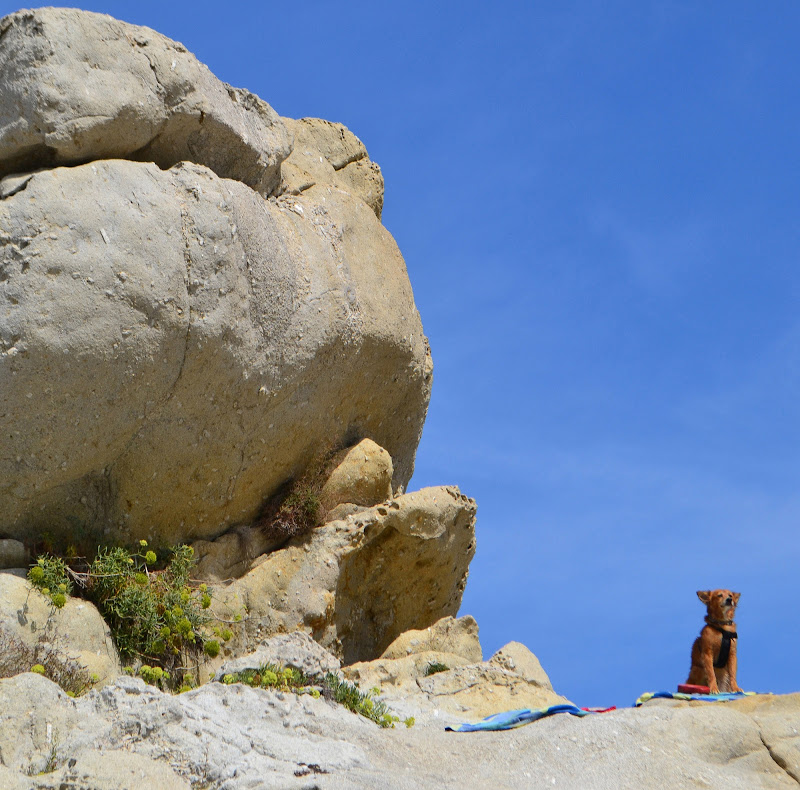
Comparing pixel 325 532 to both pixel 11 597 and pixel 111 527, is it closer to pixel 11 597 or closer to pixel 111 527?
pixel 111 527

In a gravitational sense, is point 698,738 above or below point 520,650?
below

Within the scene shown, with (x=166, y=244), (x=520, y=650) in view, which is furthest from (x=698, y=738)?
(x=166, y=244)

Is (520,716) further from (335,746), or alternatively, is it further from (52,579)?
(52,579)

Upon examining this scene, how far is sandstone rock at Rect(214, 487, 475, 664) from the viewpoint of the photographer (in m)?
10.1

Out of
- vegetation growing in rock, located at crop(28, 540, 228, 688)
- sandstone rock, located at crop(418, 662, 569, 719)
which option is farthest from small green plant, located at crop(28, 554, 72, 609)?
sandstone rock, located at crop(418, 662, 569, 719)

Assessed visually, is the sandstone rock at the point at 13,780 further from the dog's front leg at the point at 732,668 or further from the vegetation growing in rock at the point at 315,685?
the dog's front leg at the point at 732,668

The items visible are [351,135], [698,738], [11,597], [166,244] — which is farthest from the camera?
[351,135]

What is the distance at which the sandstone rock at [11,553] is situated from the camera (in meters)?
9.01

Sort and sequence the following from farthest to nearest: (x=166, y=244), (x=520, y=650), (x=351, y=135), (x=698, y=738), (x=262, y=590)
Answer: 1. (x=351, y=135)
2. (x=520, y=650)
3. (x=262, y=590)
4. (x=166, y=244)
5. (x=698, y=738)

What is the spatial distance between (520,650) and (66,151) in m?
6.06

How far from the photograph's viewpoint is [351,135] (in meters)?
12.8

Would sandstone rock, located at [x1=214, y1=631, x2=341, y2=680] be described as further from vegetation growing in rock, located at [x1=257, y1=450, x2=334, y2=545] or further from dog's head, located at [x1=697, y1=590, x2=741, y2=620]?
dog's head, located at [x1=697, y1=590, x2=741, y2=620]

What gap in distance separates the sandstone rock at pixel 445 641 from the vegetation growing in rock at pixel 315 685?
2.28m

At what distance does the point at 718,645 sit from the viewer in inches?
383
